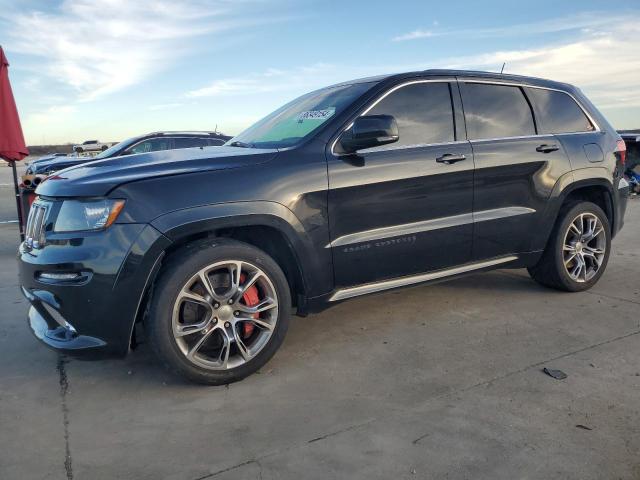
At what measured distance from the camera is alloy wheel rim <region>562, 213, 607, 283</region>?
467 cm

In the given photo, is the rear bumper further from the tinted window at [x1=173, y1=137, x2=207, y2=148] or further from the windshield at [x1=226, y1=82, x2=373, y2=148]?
the tinted window at [x1=173, y1=137, x2=207, y2=148]

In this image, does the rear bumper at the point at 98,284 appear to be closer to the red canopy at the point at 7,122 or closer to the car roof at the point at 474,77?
the car roof at the point at 474,77

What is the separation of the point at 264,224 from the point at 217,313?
593 millimetres

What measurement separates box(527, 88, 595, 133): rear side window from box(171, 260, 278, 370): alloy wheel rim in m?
2.84

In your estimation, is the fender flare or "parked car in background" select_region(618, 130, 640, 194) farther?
"parked car in background" select_region(618, 130, 640, 194)

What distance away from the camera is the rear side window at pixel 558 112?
14.9 feet

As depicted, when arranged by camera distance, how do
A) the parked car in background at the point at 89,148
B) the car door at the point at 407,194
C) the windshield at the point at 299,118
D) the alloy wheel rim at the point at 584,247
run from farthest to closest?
1. the parked car in background at the point at 89,148
2. the alloy wheel rim at the point at 584,247
3. the windshield at the point at 299,118
4. the car door at the point at 407,194

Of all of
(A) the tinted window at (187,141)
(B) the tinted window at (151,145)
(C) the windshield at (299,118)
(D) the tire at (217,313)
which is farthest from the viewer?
(A) the tinted window at (187,141)

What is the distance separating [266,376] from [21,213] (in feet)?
15.8

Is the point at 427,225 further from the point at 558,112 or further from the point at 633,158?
the point at 633,158

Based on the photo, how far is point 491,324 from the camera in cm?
406

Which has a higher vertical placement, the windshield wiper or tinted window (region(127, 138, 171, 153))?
tinted window (region(127, 138, 171, 153))

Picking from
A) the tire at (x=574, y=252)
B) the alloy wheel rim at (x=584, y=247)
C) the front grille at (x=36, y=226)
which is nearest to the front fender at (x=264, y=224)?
the front grille at (x=36, y=226)

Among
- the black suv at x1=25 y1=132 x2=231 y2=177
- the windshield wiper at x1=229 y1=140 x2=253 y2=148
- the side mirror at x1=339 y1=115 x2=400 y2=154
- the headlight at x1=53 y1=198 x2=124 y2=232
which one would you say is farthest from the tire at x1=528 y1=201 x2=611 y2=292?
the black suv at x1=25 y1=132 x2=231 y2=177
